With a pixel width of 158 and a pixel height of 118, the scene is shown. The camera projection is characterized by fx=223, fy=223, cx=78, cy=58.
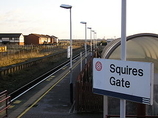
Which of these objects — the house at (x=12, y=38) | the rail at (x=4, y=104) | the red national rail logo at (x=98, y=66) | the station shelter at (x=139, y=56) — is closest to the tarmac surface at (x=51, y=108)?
the rail at (x=4, y=104)

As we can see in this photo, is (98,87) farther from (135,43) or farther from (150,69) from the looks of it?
(135,43)

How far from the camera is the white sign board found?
12.1ft

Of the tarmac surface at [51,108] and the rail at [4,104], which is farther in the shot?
the tarmac surface at [51,108]

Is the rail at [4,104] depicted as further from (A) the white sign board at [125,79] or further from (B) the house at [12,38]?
(B) the house at [12,38]

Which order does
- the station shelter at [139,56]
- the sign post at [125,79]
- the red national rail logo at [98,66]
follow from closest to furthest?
the sign post at [125,79], the red national rail logo at [98,66], the station shelter at [139,56]

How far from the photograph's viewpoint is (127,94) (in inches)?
155

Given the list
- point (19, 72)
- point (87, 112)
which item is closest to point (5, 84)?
point (19, 72)

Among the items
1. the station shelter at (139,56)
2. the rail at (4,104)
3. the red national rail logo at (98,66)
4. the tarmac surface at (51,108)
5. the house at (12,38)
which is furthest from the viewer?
Result: the house at (12,38)

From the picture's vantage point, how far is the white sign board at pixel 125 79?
3.68m

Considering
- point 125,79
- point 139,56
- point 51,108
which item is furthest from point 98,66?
point 51,108

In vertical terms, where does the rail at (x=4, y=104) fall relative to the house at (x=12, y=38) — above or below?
below

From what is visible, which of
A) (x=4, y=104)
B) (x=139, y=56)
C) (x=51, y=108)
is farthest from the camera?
(x=51, y=108)

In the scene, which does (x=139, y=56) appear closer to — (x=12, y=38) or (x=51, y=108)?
(x=51, y=108)

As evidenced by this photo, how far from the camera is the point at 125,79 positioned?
3965 millimetres
